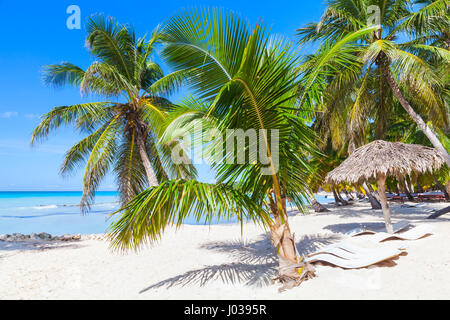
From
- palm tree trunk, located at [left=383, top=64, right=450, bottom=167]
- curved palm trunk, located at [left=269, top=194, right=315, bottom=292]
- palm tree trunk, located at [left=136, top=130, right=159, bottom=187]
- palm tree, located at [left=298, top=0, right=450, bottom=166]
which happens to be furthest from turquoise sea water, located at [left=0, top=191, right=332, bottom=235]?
palm tree trunk, located at [left=383, top=64, right=450, bottom=167]

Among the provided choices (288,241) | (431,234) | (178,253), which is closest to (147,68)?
(178,253)

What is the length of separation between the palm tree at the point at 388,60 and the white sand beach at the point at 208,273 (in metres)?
3.49

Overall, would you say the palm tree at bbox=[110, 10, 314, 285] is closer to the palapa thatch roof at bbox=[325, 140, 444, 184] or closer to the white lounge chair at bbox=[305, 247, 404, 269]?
the white lounge chair at bbox=[305, 247, 404, 269]

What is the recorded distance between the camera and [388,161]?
19.8ft

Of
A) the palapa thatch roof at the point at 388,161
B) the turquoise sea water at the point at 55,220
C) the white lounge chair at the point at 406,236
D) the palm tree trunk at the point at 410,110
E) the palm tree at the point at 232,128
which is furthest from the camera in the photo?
the turquoise sea water at the point at 55,220

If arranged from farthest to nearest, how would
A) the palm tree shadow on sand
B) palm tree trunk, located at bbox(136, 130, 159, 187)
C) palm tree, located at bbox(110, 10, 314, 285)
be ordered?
palm tree trunk, located at bbox(136, 130, 159, 187)
the palm tree shadow on sand
palm tree, located at bbox(110, 10, 314, 285)

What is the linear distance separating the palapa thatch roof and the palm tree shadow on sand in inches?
74.1

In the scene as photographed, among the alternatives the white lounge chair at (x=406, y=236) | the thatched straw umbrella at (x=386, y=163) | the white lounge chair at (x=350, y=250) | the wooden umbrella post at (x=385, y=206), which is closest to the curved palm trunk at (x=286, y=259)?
the white lounge chair at (x=350, y=250)

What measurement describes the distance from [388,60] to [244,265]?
22.3 ft

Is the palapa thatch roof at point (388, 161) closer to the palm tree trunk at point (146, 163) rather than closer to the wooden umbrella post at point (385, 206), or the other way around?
the wooden umbrella post at point (385, 206)

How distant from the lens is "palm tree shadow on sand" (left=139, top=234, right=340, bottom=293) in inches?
165

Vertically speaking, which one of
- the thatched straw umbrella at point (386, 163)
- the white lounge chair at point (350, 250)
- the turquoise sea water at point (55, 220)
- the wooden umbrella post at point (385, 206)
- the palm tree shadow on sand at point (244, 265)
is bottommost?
the turquoise sea water at point (55, 220)

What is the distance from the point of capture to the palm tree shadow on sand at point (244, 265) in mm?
4184

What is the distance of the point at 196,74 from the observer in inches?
139
